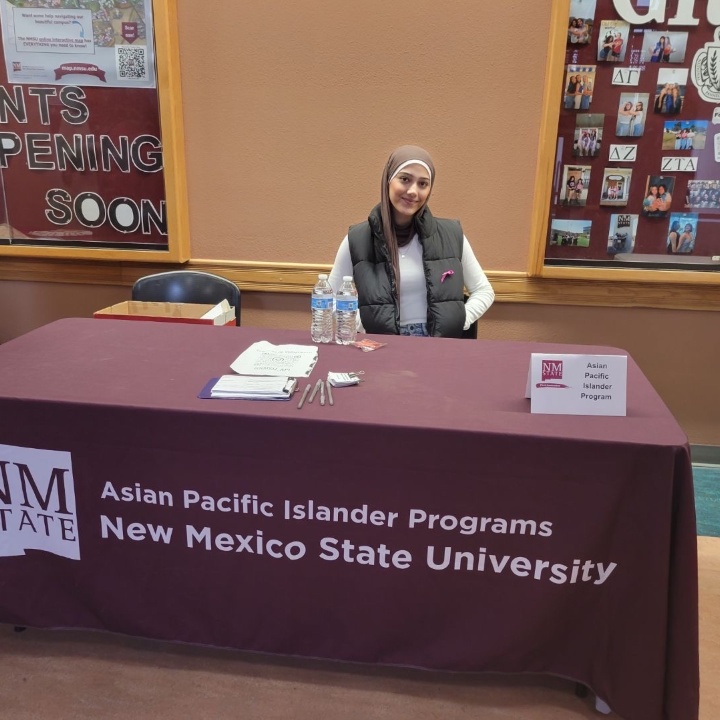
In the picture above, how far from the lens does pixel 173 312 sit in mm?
2379

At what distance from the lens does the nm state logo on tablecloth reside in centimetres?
138

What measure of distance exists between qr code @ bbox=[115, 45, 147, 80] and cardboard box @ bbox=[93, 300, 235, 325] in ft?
3.65

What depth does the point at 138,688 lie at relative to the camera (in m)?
1.51

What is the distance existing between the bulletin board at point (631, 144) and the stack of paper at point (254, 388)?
68.1 inches

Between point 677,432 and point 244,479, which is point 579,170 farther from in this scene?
point 244,479

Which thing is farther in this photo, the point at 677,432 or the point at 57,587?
the point at 57,587

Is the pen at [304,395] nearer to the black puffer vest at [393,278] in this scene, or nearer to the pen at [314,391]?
the pen at [314,391]

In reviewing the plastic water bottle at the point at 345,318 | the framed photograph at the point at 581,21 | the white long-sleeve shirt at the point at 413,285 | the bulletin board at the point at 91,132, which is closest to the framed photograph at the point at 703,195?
the framed photograph at the point at 581,21

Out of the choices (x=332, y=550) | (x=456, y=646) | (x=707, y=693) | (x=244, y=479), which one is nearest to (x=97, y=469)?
(x=244, y=479)

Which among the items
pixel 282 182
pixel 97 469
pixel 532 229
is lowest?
pixel 97 469

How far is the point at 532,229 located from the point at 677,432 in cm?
169

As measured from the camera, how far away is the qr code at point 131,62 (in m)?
2.72

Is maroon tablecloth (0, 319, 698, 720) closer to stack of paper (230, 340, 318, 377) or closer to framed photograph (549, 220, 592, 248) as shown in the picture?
stack of paper (230, 340, 318, 377)

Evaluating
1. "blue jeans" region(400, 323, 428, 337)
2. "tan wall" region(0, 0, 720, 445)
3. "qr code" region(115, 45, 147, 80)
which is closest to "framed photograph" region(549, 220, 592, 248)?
"tan wall" region(0, 0, 720, 445)
